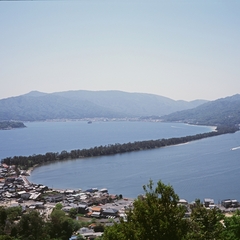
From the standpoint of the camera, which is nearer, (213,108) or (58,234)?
(58,234)

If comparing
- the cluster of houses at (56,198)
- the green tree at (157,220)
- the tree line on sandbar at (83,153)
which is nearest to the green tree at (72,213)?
the cluster of houses at (56,198)

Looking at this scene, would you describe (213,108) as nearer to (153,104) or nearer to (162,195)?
(153,104)

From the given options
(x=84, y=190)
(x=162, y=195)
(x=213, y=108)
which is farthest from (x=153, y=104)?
(x=162, y=195)

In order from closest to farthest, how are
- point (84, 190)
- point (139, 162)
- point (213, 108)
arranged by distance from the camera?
point (84, 190) → point (139, 162) → point (213, 108)

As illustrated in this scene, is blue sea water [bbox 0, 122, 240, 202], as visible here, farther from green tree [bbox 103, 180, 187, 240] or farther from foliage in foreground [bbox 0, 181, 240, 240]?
green tree [bbox 103, 180, 187, 240]

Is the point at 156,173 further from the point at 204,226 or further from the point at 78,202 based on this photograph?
the point at 204,226

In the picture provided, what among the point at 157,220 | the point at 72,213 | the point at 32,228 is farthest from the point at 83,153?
the point at 157,220

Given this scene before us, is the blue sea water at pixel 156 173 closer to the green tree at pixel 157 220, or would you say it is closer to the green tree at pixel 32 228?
the green tree at pixel 32 228
